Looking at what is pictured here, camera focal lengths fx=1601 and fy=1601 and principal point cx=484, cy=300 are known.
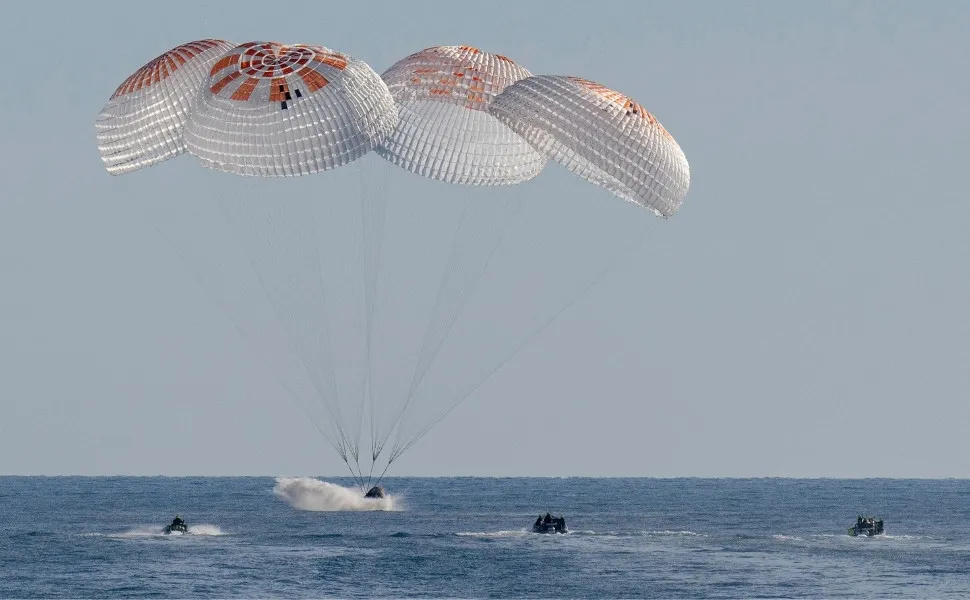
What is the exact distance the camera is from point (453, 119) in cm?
3300

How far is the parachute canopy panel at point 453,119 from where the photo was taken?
32094 millimetres

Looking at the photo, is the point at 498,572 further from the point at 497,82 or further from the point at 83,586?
the point at 497,82

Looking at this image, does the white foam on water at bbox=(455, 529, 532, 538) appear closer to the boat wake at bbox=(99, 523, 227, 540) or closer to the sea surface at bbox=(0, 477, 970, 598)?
the sea surface at bbox=(0, 477, 970, 598)

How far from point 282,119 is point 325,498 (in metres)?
41.7

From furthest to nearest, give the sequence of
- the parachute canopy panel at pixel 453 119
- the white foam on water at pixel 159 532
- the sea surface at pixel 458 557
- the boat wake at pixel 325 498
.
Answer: the boat wake at pixel 325 498 → the white foam on water at pixel 159 532 → the sea surface at pixel 458 557 → the parachute canopy panel at pixel 453 119

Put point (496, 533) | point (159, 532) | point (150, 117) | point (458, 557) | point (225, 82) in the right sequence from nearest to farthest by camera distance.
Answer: point (225, 82) → point (150, 117) → point (458, 557) → point (496, 533) → point (159, 532)

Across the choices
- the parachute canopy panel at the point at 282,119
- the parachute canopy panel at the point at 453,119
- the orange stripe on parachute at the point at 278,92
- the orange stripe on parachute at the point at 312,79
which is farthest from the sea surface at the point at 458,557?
the orange stripe on parachute at the point at 312,79

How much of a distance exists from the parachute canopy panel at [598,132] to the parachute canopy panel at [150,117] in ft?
19.5

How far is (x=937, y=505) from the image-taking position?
320 ft

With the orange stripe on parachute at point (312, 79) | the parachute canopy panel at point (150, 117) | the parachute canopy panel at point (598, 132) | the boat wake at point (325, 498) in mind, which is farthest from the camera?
the boat wake at point (325, 498)

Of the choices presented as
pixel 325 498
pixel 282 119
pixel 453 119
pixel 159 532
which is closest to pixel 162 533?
pixel 159 532

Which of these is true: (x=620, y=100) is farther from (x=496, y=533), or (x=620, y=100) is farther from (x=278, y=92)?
(x=496, y=533)

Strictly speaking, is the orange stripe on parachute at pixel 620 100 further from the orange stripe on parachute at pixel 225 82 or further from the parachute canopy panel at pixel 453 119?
the orange stripe on parachute at pixel 225 82

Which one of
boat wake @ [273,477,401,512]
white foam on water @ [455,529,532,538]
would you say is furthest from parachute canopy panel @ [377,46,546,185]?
boat wake @ [273,477,401,512]
